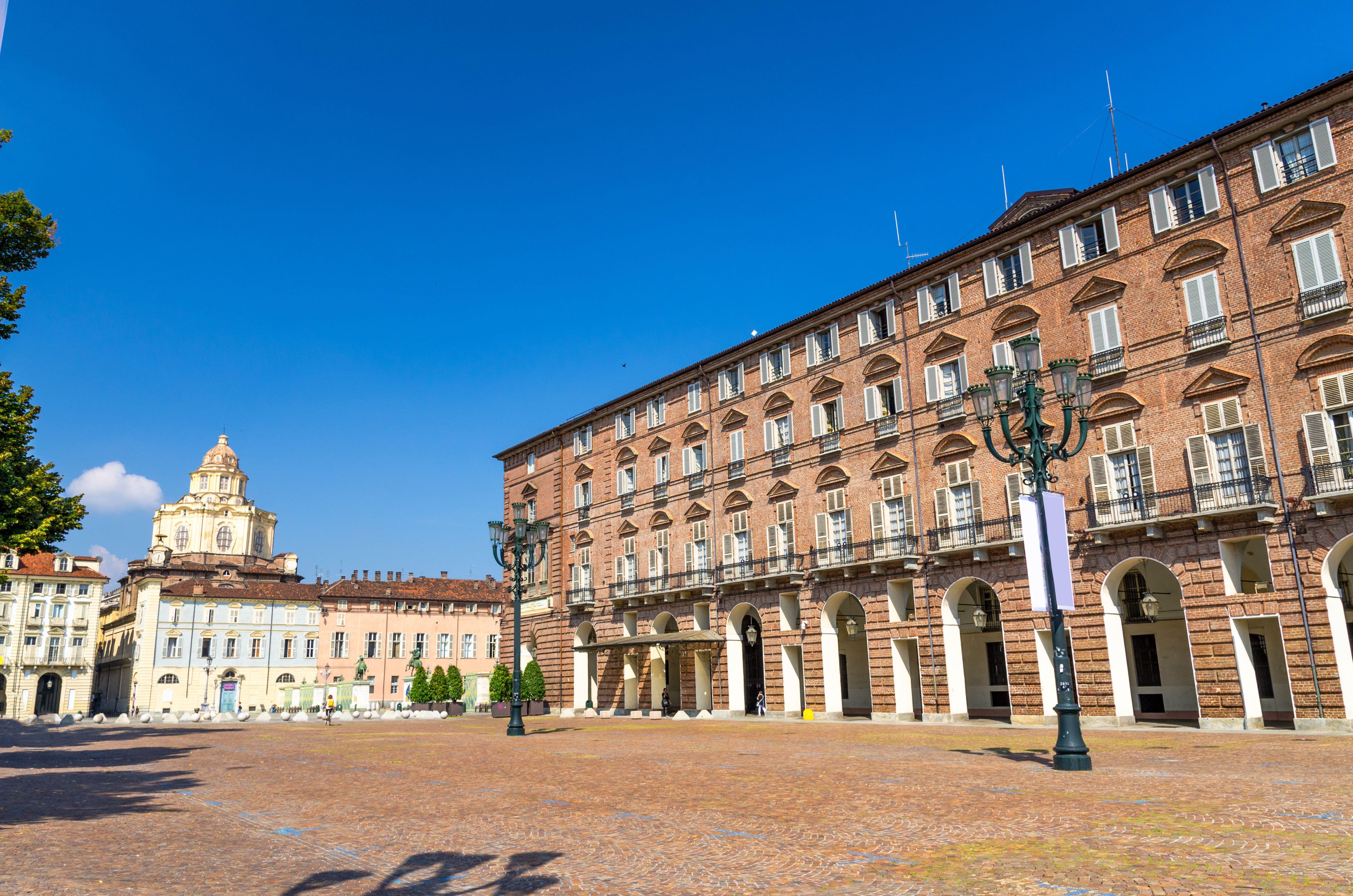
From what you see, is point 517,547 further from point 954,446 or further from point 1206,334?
point 1206,334

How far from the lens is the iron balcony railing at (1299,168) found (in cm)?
2394

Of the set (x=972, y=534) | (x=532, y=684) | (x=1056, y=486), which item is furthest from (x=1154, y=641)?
(x=532, y=684)

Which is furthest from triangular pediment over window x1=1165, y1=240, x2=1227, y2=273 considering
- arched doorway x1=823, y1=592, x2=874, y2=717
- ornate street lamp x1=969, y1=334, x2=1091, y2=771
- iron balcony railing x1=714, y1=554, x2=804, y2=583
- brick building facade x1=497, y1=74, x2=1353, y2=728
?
iron balcony railing x1=714, y1=554, x2=804, y2=583

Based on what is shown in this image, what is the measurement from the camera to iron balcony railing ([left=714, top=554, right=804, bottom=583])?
36156 mm

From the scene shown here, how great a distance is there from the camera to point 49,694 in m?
82.6

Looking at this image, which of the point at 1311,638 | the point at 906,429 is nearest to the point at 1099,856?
the point at 1311,638

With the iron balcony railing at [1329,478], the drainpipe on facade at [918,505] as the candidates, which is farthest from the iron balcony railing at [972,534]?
the iron balcony railing at [1329,478]

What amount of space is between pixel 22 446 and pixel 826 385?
1009 inches

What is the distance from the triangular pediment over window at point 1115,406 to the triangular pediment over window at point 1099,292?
115 inches

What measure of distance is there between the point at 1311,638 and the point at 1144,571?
27.3 feet

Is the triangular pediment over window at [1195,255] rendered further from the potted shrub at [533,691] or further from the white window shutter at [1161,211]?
the potted shrub at [533,691]

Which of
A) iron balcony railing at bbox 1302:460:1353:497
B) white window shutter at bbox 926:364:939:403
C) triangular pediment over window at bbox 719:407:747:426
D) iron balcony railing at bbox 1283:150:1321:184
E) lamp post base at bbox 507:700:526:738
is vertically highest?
iron balcony railing at bbox 1283:150:1321:184

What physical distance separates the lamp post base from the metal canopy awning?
1185cm

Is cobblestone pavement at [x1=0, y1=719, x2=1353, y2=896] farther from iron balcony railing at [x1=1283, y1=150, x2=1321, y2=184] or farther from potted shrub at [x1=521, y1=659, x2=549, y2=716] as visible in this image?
potted shrub at [x1=521, y1=659, x2=549, y2=716]
